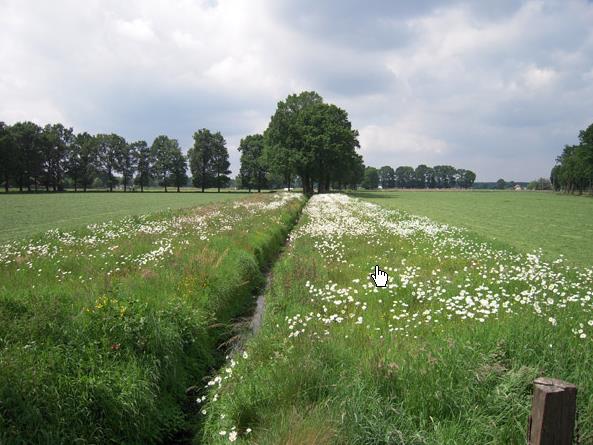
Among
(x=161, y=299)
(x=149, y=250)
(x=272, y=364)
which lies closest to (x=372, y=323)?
(x=272, y=364)

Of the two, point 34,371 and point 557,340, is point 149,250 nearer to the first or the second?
point 34,371

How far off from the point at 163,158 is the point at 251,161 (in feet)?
94.4

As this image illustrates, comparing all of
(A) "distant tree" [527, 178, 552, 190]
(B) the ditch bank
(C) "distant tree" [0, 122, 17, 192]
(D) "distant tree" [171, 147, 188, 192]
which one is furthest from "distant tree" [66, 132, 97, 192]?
(A) "distant tree" [527, 178, 552, 190]

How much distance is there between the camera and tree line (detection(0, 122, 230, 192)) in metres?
84.9

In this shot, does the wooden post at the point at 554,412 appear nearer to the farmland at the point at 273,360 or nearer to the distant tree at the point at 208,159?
the farmland at the point at 273,360

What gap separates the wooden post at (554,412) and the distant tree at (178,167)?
4656 inches

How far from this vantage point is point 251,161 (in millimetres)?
110438

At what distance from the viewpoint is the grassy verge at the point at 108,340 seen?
13.2 feet

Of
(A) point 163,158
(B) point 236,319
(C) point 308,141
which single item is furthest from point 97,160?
(B) point 236,319

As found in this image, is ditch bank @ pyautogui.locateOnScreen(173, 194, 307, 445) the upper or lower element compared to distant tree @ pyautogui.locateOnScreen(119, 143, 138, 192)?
lower

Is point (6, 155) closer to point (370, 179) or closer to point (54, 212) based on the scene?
point (54, 212)

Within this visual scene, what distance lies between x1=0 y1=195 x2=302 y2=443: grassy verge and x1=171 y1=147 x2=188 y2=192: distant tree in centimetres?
10869


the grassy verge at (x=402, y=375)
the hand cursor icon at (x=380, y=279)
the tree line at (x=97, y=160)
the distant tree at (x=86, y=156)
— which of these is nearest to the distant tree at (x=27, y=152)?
the tree line at (x=97, y=160)

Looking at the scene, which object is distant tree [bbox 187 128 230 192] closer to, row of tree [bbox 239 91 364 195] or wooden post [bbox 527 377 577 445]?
row of tree [bbox 239 91 364 195]
